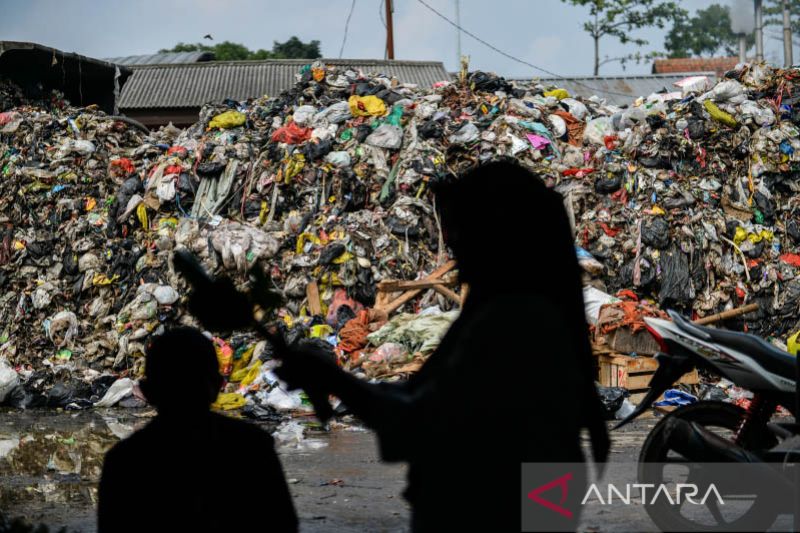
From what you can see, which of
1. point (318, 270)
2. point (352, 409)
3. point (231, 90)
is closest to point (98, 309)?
point (318, 270)

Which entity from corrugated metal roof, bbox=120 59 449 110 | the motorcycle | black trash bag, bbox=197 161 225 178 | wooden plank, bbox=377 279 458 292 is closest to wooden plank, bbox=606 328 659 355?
wooden plank, bbox=377 279 458 292

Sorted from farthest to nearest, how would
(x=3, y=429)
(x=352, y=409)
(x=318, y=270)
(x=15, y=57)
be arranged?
(x=15, y=57) → (x=318, y=270) → (x=3, y=429) → (x=352, y=409)

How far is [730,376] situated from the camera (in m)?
3.56

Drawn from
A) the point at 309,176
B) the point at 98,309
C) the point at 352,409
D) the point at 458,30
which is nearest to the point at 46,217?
the point at 98,309

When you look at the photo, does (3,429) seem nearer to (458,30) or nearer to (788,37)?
(458,30)

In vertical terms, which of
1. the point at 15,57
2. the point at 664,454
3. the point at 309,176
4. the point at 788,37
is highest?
the point at 788,37

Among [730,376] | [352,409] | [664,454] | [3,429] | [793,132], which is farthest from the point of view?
[793,132]

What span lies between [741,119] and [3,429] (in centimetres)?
909

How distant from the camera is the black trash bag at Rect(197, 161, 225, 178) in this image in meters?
11.5

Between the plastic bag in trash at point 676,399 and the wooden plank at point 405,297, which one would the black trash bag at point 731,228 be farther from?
the wooden plank at point 405,297

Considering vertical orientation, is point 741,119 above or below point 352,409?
above

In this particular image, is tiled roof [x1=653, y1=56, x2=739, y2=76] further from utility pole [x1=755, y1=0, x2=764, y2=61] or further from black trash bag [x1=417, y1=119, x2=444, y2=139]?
black trash bag [x1=417, y1=119, x2=444, y2=139]

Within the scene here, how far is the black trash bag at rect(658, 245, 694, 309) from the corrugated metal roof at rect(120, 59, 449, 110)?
12.8 meters

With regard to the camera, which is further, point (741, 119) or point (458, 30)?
point (458, 30)
